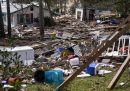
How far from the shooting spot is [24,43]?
27.0 meters

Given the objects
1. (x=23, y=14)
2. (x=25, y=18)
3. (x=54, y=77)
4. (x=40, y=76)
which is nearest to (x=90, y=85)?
(x=54, y=77)

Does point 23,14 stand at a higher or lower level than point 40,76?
higher

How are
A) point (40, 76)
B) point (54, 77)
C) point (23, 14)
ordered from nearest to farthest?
point (54, 77), point (40, 76), point (23, 14)

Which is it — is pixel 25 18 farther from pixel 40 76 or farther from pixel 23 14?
pixel 40 76

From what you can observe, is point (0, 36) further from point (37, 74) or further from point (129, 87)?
point (129, 87)

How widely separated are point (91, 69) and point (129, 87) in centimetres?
282

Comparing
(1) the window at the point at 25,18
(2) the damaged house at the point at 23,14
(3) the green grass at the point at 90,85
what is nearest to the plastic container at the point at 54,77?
(3) the green grass at the point at 90,85

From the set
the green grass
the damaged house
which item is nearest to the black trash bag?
the green grass

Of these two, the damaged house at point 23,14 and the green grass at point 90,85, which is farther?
the damaged house at point 23,14

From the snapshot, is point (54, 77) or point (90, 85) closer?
point (90, 85)

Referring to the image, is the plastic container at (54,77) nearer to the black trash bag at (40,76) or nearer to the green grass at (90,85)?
the black trash bag at (40,76)

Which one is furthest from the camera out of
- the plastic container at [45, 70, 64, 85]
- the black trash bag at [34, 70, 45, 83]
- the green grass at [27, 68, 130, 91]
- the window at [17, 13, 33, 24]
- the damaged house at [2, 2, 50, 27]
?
the window at [17, 13, 33, 24]

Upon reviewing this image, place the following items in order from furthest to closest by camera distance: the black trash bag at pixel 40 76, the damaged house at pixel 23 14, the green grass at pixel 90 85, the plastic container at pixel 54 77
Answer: the damaged house at pixel 23 14
the black trash bag at pixel 40 76
the plastic container at pixel 54 77
the green grass at pixel 90 85

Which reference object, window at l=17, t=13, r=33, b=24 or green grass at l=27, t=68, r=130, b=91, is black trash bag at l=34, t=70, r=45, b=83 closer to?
green grass at l=27, t=68, r=130, b=91
